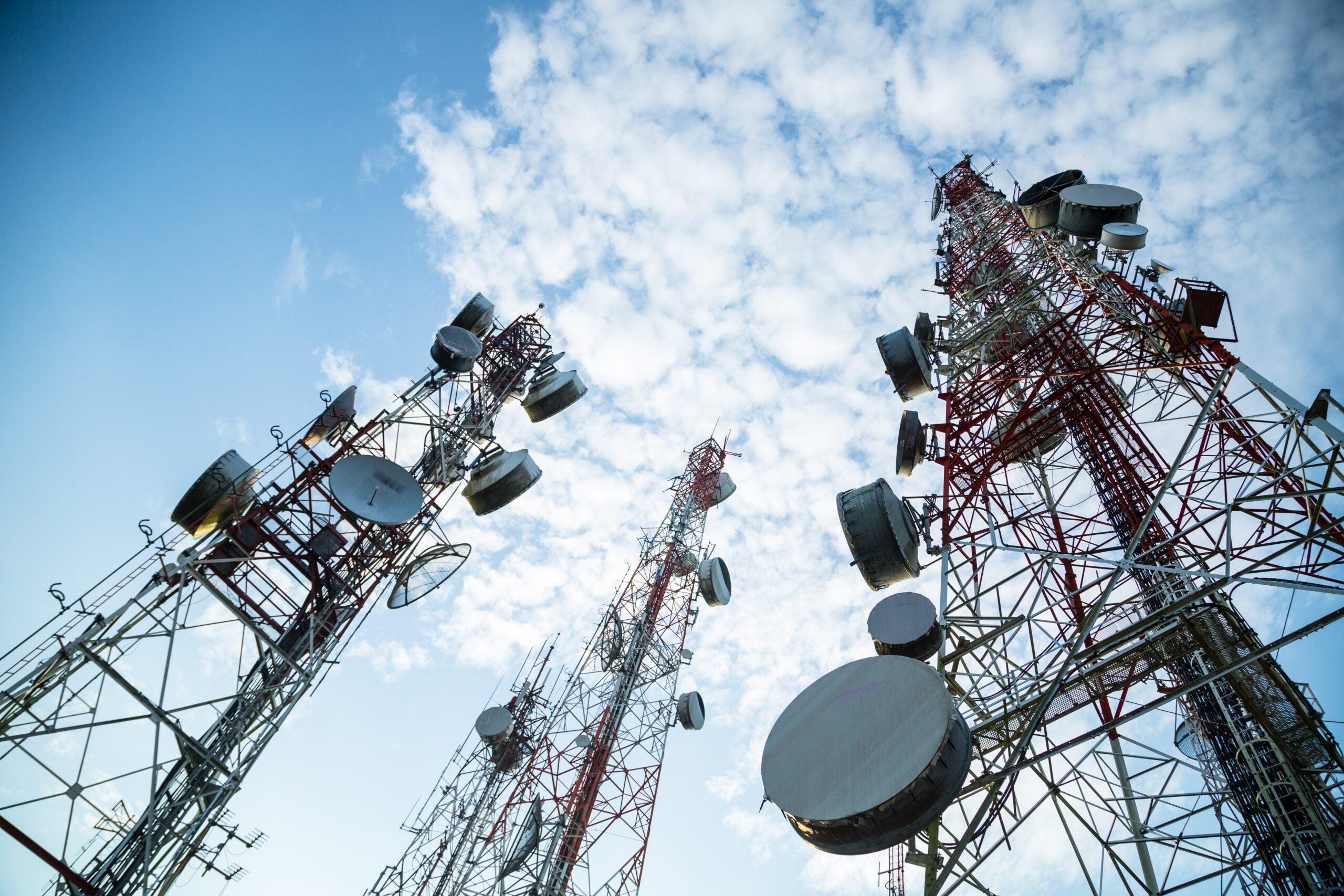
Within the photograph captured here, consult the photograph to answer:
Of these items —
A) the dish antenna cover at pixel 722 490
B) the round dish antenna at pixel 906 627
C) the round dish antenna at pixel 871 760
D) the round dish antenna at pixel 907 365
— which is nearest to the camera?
the round dish antenna at pixel 871 760

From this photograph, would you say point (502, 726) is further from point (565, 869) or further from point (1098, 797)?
point (1098, 797)

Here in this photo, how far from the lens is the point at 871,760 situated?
351 inches

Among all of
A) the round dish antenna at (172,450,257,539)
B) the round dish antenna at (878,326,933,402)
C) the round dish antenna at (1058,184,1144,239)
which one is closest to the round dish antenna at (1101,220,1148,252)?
the round dish antenna at (1058,184,1144,239)

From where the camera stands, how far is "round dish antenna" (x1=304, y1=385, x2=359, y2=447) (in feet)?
52.1

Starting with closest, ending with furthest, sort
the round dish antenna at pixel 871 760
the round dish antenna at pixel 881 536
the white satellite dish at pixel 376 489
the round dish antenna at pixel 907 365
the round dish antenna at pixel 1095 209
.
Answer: the round dish antenna at pixel 871 760
the round dish antenna at pixel 881 536
the white satellite dish at pixel 376 489
the round dish antenna at pixel 1095 209
the round dish antenna at pixel 907 365

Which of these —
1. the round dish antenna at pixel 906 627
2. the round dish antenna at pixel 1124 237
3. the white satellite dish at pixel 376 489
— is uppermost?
the round dish antenna at pixel 1124 237

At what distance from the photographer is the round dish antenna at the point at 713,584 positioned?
94.5 feet

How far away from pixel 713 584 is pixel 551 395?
12.2m

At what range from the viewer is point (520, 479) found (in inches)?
725

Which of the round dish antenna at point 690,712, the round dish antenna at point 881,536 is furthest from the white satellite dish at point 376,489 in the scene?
the round dish antenna at point 690,712

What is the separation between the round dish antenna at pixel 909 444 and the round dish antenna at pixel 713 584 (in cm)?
1427

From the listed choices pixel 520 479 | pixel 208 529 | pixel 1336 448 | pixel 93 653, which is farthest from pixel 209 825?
pixel 1336 448

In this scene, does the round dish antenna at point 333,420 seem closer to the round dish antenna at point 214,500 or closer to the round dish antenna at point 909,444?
the round dish antenna at point 214,500

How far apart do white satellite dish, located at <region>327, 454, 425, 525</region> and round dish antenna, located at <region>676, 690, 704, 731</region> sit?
15.1 meters
